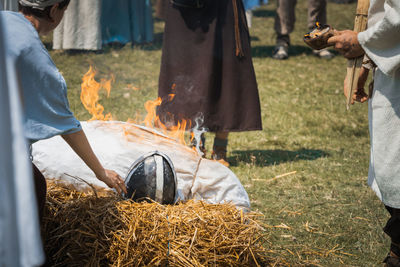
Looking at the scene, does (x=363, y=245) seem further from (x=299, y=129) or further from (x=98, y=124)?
(x=299, y=129)

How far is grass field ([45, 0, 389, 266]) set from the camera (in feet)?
11.5

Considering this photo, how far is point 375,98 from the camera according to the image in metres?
2.73

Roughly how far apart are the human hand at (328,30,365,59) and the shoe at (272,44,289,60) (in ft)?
25.4

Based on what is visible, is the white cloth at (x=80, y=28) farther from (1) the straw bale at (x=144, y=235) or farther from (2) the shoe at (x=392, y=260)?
(2) the shoe at (x=392, y=260)

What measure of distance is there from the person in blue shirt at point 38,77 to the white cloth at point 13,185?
86cm

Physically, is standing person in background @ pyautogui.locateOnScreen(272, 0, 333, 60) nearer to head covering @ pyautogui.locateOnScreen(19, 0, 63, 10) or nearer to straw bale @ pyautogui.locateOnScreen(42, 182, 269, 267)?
straw bale @ pyautogui.locateOnScreen(42, 182, 269, 267)

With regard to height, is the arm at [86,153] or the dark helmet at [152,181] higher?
the arm at [86,153]

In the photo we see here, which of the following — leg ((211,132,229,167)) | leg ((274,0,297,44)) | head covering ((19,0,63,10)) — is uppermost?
head covering ((19,0,63,10))

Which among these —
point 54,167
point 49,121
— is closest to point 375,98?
point 49,121

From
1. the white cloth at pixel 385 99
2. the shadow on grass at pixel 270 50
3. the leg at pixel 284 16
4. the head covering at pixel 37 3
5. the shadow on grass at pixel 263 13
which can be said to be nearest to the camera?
the head covering at pixel 37 3

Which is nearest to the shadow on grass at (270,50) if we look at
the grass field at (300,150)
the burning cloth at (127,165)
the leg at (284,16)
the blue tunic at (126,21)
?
the grass field at (300,150)

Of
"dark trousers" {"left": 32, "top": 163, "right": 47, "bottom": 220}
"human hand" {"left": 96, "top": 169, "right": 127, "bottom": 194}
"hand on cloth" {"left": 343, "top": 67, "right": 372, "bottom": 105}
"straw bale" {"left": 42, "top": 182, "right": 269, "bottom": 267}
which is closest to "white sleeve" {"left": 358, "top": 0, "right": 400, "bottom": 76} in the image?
"hand on cloth" {"left": 343, "top": 67, "right": 372, "bottom": 105}

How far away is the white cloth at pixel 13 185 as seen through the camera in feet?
3.61

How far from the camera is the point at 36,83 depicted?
2100 millimetres
